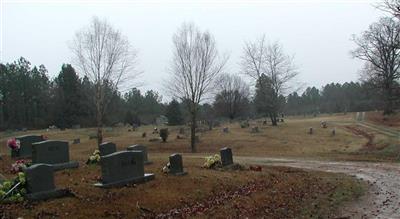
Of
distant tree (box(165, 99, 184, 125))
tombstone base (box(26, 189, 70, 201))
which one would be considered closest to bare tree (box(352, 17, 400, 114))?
distant tree (box(165, 99, 184, 125))

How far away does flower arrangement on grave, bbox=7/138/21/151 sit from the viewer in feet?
69.5

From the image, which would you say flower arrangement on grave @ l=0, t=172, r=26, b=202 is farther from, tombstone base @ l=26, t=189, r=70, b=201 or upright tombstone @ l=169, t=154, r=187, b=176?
upright tombstone @ l=169, t=154, r=187, b=176

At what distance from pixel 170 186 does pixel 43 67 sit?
334 ft

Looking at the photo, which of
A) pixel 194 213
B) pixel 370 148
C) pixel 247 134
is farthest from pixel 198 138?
pixel 194 213

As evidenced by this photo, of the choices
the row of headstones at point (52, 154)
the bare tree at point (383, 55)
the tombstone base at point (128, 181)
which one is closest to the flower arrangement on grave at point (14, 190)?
the tombstone base at point (128, 181)

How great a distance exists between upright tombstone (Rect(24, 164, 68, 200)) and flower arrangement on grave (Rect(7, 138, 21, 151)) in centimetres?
1067

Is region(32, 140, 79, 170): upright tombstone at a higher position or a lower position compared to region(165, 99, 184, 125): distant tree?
lower

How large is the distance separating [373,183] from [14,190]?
44.9 ft

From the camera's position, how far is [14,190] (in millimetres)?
11078

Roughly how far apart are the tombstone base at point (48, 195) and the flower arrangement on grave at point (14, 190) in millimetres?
213

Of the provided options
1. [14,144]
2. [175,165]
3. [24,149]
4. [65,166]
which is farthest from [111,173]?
[24,149]

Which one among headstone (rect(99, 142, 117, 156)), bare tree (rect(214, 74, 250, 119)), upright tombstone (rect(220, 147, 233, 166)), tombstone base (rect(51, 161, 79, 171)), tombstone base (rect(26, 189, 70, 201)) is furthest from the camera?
bare tree (rect(214, 74, 250, 119))

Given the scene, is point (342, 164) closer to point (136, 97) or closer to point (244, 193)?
point (244, 193)

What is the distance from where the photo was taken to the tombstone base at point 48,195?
1105 cm
